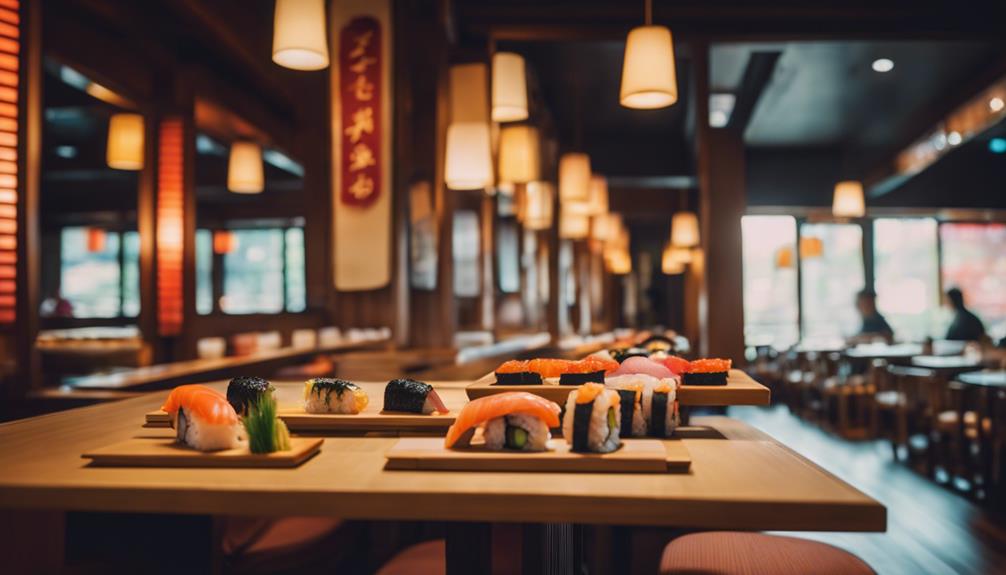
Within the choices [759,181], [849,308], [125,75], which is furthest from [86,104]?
[849,308]

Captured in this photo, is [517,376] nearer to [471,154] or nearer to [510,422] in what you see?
[510,422]

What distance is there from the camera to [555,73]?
9.88 metres

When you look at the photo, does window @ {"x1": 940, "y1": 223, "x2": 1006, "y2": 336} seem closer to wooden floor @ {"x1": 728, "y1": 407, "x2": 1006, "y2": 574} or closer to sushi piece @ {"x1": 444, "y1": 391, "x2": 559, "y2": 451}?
wooden floor @ {"x1": 728, "y1": 407, "x2": 1006, "y2": 574}

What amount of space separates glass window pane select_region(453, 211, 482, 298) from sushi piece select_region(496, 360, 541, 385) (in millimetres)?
8222

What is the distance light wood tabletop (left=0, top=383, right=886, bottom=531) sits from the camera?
49.4 inches

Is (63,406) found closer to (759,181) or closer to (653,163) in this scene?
(653,163)

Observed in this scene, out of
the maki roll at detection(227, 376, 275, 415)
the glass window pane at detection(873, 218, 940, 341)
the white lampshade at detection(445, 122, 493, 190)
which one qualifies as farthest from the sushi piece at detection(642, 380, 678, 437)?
the glass window pane at detection(873, 218, 940, 341)

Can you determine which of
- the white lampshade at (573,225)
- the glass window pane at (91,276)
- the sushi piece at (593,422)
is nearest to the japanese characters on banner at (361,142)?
the sushi piece at (593,422)

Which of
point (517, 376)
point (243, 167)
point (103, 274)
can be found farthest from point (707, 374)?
point (103, 274)

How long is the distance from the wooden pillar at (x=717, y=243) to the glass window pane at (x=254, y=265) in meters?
10.6

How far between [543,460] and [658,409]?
0.41 metres

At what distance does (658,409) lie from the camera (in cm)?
176

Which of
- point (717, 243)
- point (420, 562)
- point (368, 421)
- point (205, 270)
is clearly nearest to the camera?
point (368, 421)

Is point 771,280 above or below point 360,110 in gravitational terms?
below
